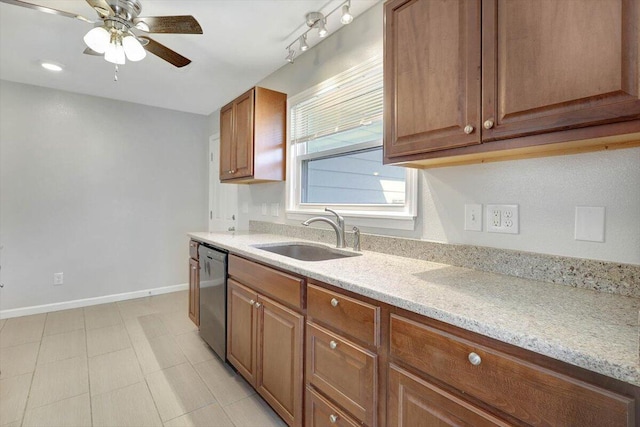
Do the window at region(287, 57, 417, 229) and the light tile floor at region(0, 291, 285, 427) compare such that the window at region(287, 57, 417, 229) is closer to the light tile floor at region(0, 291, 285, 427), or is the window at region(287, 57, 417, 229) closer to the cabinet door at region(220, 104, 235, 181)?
the cabinet door at region(220, 104, 235, 181)

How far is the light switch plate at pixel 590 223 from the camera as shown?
105cm

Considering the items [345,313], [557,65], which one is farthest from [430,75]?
[345,313]

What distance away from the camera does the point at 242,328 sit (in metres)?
1.93

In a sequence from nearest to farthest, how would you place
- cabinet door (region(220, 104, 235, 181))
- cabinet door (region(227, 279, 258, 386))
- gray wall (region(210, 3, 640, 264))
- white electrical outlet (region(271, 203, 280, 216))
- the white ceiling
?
1. gray wall (region(210, 3, 640, 264))
2. cabinet door (region(227, 279, 258, 386))
3. the white ceiling
4. white electrical outlet (region(271, 203, 280, 216))
5. cabinet door (region(220, 104, 235, 181))

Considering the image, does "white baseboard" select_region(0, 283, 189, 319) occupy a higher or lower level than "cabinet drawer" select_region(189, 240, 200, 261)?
lower

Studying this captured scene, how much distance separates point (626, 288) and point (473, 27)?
3.34 ft

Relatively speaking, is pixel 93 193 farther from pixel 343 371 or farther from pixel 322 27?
pixel 343 371

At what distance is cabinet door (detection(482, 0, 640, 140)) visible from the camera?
0.78 metres

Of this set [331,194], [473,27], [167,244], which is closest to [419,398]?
[473,27]

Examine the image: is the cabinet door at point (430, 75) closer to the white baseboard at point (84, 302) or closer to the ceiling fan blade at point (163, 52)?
the ceiling fan blade at point (163, 52)

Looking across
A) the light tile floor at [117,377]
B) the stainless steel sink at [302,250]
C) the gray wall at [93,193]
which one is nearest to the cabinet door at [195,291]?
the light tile floor at [117,377]

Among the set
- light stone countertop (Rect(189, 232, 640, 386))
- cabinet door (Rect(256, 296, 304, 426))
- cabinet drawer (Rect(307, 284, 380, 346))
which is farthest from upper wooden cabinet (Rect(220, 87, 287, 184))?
cabinet drawer (Rect(307, 284, 380, 346))

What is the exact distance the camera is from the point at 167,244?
13.3 feet

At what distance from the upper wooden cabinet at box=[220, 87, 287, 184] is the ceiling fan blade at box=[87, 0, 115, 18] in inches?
44.8
